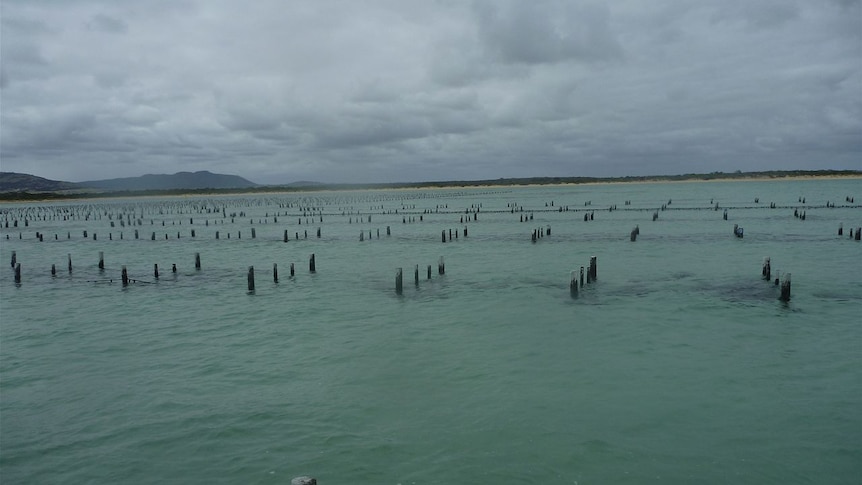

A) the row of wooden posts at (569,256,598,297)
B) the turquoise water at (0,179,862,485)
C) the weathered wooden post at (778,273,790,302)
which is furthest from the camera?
the row of wooden posts at (569,256,598,297)

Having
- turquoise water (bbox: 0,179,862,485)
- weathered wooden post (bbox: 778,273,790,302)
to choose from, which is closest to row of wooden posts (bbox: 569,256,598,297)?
turquoise water (bbox: 0,179,862,485)

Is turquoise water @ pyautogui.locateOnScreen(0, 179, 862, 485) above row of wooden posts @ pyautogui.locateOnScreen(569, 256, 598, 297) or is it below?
below

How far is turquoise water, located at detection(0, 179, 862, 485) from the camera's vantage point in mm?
10109

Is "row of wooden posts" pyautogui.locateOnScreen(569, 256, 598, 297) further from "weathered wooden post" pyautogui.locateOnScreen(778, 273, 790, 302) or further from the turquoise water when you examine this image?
"weathered wooden post" pyautogui.locateOnScreen(778, 273, 790, 302)

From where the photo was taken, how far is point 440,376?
14281 mm

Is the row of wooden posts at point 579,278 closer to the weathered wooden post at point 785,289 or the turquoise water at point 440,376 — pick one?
the turquoise water at point 440,376

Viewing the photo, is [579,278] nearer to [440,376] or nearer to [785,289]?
[785,289]

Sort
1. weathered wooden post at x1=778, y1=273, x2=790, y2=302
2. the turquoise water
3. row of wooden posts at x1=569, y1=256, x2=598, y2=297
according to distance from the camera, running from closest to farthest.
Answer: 1. the turquoise water
2. weathered wooden post at x1=778, y1=273, x2=790, y2=302
3. row of wooden posts at x1=569, y1=256, x2=598, y2=297

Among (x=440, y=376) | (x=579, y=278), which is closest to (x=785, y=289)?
(x=579, y=278)

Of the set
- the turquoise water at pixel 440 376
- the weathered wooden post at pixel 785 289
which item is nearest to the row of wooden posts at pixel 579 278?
the turquoise water at pixel 440 376

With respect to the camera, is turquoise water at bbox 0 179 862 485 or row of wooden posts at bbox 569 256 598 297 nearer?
turquoise water at bbox 0 179 862 485

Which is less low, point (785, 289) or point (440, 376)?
point (785, 289)

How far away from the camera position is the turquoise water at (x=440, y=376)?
10.1 metres

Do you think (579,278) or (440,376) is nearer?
(440,376)
